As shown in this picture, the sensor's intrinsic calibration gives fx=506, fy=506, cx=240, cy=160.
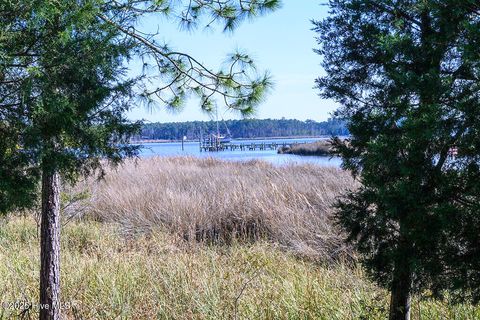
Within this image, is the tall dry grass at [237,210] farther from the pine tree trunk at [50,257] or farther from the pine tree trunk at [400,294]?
the pine tree trunk at [400,294]

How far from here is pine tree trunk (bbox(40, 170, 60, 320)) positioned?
3846mm

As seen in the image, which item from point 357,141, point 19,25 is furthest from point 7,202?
point 357,141

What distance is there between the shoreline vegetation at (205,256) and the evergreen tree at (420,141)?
61 cm

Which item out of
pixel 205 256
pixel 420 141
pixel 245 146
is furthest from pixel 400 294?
pixel 245 146

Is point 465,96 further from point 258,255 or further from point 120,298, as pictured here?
point 258,255

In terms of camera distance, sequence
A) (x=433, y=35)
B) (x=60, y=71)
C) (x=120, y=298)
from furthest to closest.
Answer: (x=120, y=298)
(x=60, y=71)
(x=433, y=35)

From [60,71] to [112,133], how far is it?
0.59 metres

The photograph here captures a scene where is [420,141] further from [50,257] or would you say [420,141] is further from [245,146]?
[245,146]

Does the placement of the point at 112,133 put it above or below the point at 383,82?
below

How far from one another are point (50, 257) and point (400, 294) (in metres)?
2.59

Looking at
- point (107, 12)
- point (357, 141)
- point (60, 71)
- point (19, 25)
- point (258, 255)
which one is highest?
point (107, 12)

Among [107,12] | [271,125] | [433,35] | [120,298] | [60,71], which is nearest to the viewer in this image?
[433,35]

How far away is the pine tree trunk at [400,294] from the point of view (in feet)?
10.2

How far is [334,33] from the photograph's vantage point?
3412 mm
